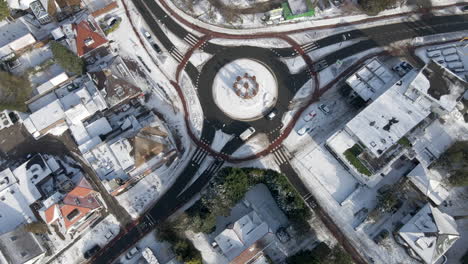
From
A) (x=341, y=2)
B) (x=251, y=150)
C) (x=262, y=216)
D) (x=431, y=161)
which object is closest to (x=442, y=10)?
(x=341, y=2)

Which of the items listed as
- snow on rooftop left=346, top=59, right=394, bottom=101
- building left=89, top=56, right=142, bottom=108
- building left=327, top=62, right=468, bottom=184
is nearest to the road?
snow on rooftop left=346, top=59, right=394, bottom=101

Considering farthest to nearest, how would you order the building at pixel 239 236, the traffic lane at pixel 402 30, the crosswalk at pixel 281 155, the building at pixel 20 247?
1. the traffic lane at pixel 402 30
2. the crosswalk at pixel 281 155
3. the building at pixel 20 247
4. the building at pixel 239 236

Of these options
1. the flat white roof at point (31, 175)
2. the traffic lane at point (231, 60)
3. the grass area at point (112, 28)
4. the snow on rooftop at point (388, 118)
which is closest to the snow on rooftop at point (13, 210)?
the flat white roof at point (31, 175)

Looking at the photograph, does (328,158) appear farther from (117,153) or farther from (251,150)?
(117,153)

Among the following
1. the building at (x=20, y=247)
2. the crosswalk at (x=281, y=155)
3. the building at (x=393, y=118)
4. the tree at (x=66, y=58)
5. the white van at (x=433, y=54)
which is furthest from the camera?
the white van at (x=433, y=54)

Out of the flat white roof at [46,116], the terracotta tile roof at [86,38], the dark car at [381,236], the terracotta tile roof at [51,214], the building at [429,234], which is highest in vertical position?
the terracotta tile roof at [86,38]

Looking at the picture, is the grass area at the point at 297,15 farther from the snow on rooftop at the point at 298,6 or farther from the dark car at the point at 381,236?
the dark car at the point at 381,236
